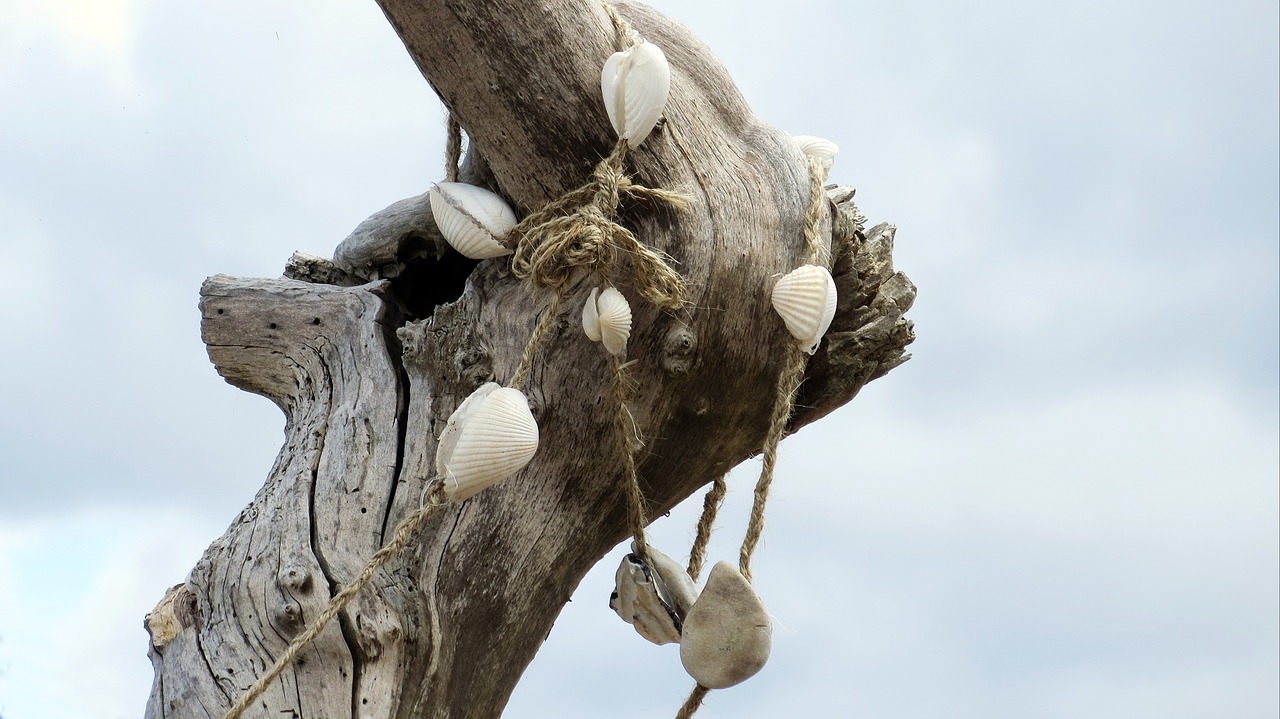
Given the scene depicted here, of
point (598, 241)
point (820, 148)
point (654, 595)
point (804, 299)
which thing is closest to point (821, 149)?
point (820, 148)

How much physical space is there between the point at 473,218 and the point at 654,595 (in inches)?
32.9

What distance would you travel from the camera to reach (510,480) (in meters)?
2.17

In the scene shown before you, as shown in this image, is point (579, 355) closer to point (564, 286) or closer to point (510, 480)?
point (564, 286)

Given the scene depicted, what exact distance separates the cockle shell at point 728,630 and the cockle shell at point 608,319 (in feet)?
1.57

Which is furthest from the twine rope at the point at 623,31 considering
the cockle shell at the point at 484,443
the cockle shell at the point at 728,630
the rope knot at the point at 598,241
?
the cockle shell at the point at 728,630

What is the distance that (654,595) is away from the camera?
227 cm

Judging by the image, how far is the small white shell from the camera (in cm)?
254

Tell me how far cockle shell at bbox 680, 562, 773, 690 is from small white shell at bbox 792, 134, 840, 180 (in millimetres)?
969

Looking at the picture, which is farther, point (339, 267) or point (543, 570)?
point (339, 267)

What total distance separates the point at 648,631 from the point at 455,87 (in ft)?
3.79

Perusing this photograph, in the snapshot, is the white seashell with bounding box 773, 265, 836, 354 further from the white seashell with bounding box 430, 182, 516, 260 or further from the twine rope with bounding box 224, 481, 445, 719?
the twine rope with bounding box 224, 481, 445, 719

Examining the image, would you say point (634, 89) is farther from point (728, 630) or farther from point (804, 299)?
point (728, 630)

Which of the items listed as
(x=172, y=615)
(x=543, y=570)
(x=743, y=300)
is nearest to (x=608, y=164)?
(x=743, y=300)

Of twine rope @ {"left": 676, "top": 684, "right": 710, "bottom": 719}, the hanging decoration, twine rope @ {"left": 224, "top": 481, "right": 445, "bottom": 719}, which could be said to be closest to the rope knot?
the hanging decoration
